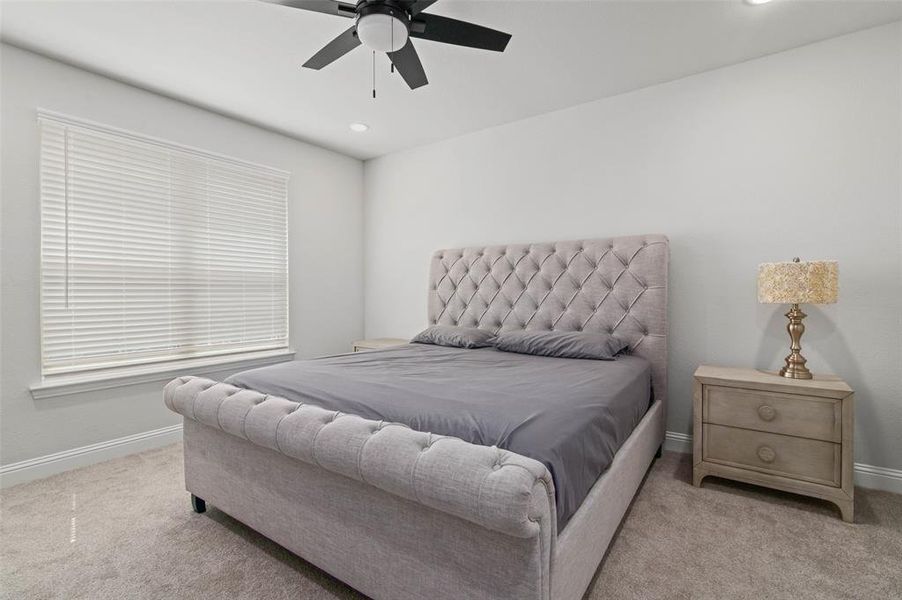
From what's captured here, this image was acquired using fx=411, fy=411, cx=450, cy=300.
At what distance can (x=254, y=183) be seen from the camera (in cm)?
369

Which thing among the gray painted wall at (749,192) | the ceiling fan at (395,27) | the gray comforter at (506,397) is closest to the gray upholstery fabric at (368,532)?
the gray comforter at (506,397)

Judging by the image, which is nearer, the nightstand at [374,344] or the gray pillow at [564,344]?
the gray pillow at [564,344]

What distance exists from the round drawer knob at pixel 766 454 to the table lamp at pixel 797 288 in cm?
42

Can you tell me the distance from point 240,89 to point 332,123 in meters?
0.80

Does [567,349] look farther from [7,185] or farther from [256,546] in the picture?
[7,185]

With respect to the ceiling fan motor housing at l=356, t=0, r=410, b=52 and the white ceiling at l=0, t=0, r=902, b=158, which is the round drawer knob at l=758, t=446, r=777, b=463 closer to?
the white ceiling at l=0, t=0, r=902, b=158

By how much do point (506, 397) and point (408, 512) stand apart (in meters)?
0.57

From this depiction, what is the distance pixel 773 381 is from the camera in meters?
2.15

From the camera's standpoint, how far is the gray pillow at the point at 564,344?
2617 millimetres

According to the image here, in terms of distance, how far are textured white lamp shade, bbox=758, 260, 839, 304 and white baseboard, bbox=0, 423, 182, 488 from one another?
13.4 feet

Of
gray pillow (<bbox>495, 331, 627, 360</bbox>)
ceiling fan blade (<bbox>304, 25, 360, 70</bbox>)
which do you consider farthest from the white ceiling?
gray pillow (<bbox>495, 331, 627, 360</bbox>)

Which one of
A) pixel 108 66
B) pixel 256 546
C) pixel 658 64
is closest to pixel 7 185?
pixel 108 66

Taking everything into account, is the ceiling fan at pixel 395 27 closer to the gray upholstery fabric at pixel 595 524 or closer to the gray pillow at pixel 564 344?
the gray pillow at pixel 564 344

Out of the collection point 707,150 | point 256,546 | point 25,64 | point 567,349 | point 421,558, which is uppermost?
point 25,64
